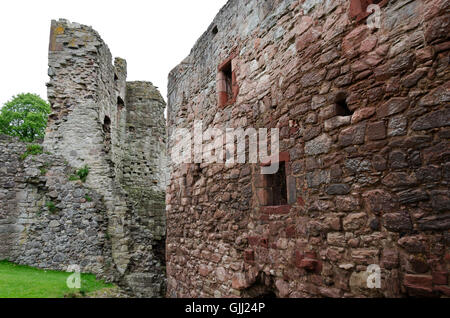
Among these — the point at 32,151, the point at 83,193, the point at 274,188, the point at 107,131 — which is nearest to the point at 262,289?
the point at 274,188

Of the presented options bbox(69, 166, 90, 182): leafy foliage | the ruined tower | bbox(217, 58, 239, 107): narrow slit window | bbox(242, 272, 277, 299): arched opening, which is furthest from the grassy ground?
bbox(217, 58, 239, 107): narrow slit window

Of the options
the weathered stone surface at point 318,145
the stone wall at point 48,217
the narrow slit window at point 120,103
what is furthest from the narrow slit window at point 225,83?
the narrow slit window at point 120,103

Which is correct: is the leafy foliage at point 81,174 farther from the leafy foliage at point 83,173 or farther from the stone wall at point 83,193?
the stone wall at point 83,193

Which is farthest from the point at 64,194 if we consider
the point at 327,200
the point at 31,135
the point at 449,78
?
the point at 31,135

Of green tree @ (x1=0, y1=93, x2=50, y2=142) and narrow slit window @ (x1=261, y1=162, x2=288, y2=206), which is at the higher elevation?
green tree @ (x1=0, y1=93, x2=50, y2=142)

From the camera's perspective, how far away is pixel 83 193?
9.95 meters

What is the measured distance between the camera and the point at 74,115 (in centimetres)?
1090

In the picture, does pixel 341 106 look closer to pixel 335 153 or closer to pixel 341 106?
pixel 341 106

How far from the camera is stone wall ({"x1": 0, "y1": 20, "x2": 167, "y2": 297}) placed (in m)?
9.44

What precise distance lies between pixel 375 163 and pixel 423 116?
0.57 meters

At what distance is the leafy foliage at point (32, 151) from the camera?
33.0 ft

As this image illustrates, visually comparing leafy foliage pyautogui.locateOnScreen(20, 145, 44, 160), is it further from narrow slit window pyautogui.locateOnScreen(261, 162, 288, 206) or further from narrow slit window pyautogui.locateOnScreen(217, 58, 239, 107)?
narrow slit window pyautogui.locateOnScreen(261, 162, 288, 206)

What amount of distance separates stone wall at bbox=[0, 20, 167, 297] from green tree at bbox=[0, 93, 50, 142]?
686 inches

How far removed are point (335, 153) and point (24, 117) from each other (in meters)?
29.8
